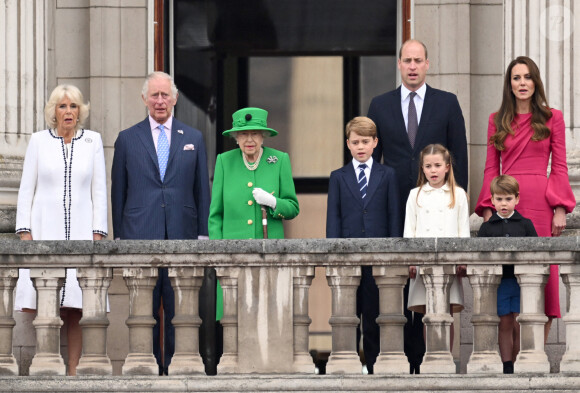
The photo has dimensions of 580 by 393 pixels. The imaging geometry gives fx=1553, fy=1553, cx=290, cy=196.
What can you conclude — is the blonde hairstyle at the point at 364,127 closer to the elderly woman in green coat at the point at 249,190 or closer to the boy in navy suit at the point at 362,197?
the boy in navy suit at the point at 362,197

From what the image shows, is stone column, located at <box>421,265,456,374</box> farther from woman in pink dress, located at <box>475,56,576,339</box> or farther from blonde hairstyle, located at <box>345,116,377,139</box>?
blonde hairstyle, located at <box>345,116,377,139</box>

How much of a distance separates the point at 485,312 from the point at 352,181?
1376 mm

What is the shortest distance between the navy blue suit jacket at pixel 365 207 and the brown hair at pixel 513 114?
0.79m

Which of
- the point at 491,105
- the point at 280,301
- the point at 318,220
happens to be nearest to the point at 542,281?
the point at 280,301

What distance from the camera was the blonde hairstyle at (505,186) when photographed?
1033 centimetres

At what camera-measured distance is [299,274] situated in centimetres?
1005

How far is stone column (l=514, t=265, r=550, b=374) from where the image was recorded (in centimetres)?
996

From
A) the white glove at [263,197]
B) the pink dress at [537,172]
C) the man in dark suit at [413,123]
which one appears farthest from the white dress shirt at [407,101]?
the white glove at [263,197]

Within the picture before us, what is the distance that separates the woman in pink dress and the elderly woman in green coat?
141cm

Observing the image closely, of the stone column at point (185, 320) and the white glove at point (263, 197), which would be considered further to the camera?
the white glove at point (263, 197)

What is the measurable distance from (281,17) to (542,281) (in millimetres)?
5038

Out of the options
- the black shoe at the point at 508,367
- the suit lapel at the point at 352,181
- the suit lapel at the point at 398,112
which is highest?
the suit lapel at the point at 398,112

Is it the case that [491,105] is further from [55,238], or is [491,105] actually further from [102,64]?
[55,238]

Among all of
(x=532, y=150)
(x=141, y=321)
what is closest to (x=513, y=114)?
(x=532, y=150)
